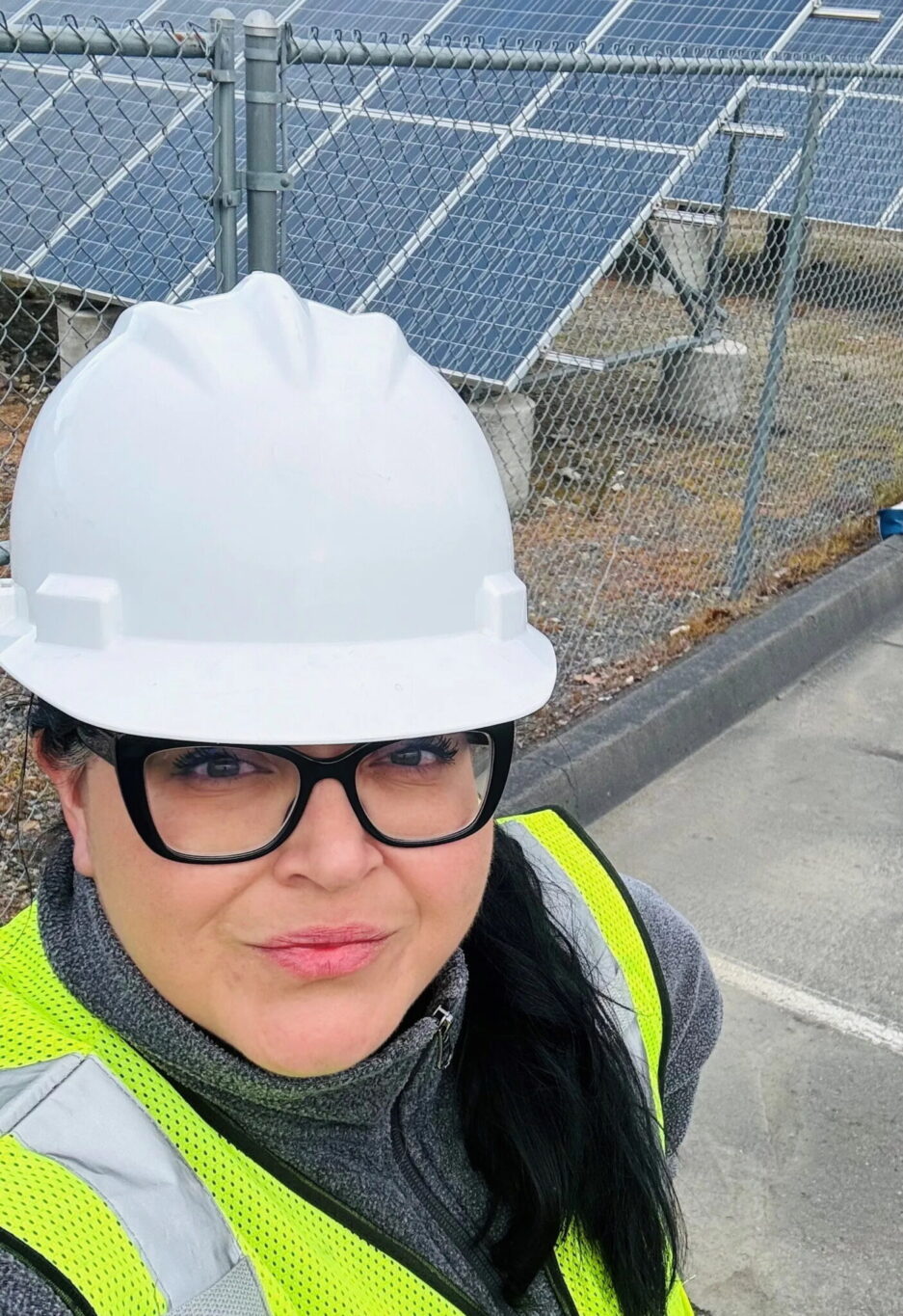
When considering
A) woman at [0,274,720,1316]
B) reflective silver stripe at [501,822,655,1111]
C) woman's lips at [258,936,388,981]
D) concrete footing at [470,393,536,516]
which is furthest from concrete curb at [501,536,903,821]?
woman's lips at [258,936,388,981]

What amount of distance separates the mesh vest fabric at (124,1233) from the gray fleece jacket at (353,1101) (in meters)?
0.03

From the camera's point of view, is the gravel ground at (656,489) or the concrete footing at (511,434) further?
the concrete footing at (511,434)

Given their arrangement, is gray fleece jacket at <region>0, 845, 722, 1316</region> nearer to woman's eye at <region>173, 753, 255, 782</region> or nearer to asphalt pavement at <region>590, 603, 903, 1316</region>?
woman's eye at <region>173, 753, 255, 782</region>

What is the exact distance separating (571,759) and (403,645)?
9.74 feet

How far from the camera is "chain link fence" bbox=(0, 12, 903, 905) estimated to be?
15.8 feet

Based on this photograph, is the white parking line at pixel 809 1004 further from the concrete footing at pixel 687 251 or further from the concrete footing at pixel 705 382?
the concrete footing at pixel 687 251

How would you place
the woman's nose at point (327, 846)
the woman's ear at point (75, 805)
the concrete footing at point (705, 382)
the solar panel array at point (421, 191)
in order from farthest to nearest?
the concrete footing at point (705, 382) → the solar panel array at point (421, 191) → the woman's ear at point (75, 805) → the woman's nose at point (327, 846)

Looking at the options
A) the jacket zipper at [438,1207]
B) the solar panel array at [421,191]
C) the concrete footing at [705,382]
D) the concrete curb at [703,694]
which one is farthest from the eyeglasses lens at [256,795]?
the concrete footing at [705,382]

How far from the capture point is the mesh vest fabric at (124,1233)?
91 centimetres

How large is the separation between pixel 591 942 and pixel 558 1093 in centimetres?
20

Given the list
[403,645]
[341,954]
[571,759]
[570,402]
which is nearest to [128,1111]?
[341,954]

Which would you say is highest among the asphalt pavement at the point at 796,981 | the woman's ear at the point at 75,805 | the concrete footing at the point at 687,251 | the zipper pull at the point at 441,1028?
the woman's ear at the point at 75,805

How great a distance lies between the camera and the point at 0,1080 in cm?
105

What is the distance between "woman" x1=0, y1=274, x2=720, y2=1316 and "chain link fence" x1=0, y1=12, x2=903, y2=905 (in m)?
2.17
